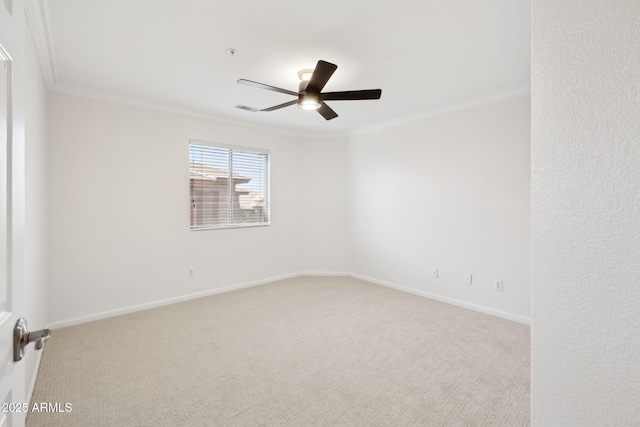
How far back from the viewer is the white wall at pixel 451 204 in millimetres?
3375

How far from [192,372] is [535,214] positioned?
8.30ft

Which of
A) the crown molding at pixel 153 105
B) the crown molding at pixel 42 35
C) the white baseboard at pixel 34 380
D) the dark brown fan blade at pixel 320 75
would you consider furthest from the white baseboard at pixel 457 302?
the crown molding at pixel 42 35

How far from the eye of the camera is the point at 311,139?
5.38m

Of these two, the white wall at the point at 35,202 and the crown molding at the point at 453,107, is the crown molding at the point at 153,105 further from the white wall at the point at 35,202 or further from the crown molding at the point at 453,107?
the crown molding at the point at 453,107

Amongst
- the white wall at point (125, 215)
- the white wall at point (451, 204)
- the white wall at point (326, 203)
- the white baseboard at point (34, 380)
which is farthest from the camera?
the white wall at point (326, 203)

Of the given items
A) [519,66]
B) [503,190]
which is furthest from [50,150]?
[503,190]

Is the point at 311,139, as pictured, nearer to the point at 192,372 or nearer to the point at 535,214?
the point at 192,372

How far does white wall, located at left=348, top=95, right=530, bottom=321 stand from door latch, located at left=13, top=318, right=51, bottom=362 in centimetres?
384

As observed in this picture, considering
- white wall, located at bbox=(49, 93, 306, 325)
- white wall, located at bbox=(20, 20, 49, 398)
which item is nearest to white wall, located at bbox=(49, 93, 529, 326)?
white wall, located at bbox=(49, 93, 306, 325)

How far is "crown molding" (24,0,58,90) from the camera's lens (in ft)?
6.30

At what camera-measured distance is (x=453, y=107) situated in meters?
3.85

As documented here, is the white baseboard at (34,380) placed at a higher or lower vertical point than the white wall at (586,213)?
lower

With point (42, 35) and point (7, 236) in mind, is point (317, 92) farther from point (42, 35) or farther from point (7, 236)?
point (7, 236)

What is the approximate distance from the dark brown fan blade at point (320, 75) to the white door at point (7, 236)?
5.31 ft
